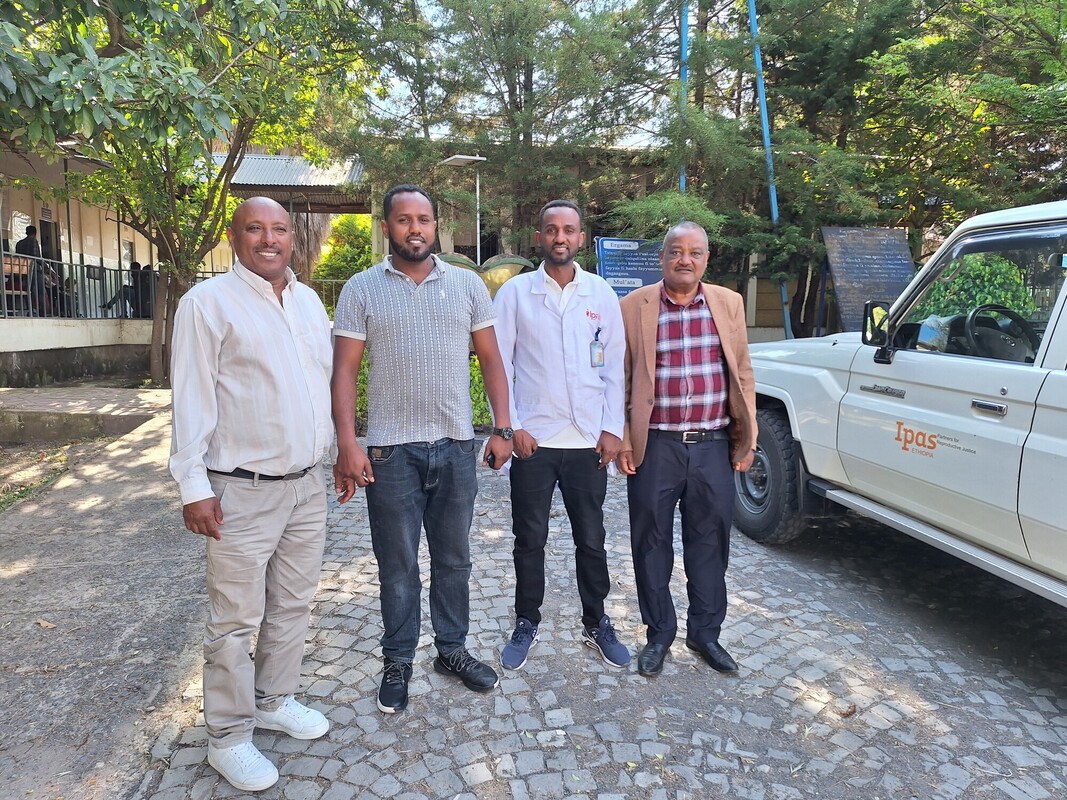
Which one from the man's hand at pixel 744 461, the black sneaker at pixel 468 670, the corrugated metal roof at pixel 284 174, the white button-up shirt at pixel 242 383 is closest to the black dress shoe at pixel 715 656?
the man's hand at pixel 744 461

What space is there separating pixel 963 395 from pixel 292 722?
3089 millimetres

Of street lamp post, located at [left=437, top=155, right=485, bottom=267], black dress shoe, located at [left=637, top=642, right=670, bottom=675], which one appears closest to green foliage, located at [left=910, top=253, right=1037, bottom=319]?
black dress shoe, located at [left=637, top=642, right=670, bottom=675]

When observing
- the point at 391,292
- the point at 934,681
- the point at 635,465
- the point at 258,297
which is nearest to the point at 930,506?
the point at 934,681

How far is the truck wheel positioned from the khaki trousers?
8.92 ft

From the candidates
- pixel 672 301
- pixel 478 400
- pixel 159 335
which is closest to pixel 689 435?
pixel 672 301

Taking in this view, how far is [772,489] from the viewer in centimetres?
455

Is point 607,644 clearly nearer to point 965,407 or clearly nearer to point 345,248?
point 965,407

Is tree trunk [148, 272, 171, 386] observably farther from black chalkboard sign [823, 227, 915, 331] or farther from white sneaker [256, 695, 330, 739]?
white sneaker [256, 695, 330, 739]

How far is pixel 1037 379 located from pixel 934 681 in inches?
53.5

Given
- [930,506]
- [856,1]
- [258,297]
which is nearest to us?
[258,297]

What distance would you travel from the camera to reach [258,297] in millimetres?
2375

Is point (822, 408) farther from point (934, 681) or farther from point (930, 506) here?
point (934, 681)

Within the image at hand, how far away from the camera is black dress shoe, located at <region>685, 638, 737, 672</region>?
10.2 feet

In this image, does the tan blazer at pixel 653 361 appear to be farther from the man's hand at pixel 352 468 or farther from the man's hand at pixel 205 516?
the man's hand at pixel 205 516
